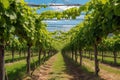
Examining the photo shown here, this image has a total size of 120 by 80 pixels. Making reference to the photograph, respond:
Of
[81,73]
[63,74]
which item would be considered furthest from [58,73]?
[81,73]

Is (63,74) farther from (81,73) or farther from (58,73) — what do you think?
(81,73)

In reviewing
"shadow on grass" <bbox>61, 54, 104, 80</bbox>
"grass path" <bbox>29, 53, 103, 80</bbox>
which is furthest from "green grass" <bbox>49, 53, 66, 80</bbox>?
"shadow on grass" <bbox>61, 54, 104, 80</bbox>

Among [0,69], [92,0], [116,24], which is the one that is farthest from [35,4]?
[116,24]

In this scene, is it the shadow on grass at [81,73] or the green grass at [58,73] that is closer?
the shadow on grass at [81,73]

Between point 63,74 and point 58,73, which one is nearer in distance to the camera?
point 63,74

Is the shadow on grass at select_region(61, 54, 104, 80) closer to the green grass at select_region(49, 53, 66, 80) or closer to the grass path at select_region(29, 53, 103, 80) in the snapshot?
the grass path at select_region(29, 53, 103, 80)

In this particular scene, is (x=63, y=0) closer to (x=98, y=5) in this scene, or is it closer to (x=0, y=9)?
(x=98, y=5)

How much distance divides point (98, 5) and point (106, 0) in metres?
2.19

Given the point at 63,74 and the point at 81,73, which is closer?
the point at 63,74

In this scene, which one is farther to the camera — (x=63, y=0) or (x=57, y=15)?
(x=57, y=15)

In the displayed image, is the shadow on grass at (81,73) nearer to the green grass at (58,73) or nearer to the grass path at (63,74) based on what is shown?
the grass path at (63,74)

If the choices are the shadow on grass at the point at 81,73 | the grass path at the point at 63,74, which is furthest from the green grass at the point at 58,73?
the shadow on grass at the point at 81,73

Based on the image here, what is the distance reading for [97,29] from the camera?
17.1m

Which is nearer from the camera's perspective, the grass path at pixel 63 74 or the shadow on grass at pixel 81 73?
the shadow on grass at pixel 81 73
